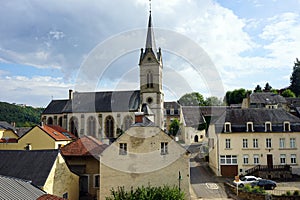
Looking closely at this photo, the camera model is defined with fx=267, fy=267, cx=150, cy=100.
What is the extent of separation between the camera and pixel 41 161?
66.8 feet

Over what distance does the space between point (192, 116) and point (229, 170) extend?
1040 inches

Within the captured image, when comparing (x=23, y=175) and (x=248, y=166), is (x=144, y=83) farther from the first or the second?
(x=23, y=175)

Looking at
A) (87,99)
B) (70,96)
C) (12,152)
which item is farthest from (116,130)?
(12,152)

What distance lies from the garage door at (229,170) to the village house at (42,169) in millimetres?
17100

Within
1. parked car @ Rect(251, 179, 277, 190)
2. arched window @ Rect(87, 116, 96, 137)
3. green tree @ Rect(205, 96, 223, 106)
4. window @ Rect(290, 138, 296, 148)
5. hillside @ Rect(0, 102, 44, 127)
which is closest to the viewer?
parked car @ Rect(251, 179, 277, 190)

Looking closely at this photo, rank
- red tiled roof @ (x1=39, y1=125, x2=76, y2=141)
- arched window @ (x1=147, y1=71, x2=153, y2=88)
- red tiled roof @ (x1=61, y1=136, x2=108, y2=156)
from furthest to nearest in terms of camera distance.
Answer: arched window @ (x1=147, y1=71, x2=153, y2=88), red tiled roof @ (x1=39, y1=125, x2=76, y2=141), red tiled roof @ (x1=61, y1=136, x2=108, y2=156)

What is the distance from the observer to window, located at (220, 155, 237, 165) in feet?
102

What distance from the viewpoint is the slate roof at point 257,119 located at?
31.7m

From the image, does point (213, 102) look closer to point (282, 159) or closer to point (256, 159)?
point (282, 159)

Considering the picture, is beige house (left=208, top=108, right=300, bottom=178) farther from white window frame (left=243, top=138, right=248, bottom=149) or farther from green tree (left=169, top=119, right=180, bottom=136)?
green tree (left=169, top=119, right=180, bottom=136)

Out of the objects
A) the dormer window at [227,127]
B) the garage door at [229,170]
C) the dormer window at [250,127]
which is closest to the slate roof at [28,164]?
the garage door at [229,170]

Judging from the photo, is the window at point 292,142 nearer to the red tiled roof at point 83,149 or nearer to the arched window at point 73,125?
the red tiled roof at point 83,149

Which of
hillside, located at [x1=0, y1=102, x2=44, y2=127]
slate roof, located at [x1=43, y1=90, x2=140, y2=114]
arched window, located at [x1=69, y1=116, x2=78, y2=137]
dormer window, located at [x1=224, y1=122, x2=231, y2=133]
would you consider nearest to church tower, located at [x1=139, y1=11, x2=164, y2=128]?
slate roof, located at [x1=43, y1=90, x2=140, y2=114]

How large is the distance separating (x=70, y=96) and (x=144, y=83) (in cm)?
1896
